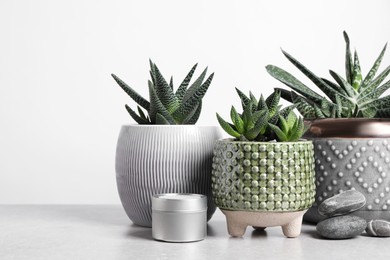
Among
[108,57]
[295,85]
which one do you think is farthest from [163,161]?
[108,57]

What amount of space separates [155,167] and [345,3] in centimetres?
126

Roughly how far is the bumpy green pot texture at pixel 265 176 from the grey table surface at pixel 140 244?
2.3 inches

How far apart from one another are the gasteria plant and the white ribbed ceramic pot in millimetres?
76

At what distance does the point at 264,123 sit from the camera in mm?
862

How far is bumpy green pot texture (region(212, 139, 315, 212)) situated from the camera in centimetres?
85

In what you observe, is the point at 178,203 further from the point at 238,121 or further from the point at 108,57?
the point at 108,57

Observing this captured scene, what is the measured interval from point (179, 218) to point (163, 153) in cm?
13

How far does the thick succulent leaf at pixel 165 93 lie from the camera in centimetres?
95

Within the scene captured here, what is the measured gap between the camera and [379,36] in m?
1.92

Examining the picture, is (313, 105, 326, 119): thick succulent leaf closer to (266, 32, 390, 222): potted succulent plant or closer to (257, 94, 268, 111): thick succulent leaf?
(266, 32, 390, 222): potted succulent plant

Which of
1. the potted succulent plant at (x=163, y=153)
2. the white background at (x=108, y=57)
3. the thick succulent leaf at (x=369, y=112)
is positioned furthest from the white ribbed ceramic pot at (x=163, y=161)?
the white background at (x=108, y=57)

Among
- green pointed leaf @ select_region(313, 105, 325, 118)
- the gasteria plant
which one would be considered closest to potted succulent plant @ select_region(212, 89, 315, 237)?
the gasteria plant

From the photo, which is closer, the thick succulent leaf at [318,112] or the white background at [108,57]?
the thick succulent leaf at [318,112]

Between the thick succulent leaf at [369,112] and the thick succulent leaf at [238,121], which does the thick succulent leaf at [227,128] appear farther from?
the thick succulent leaf at [369,112]
